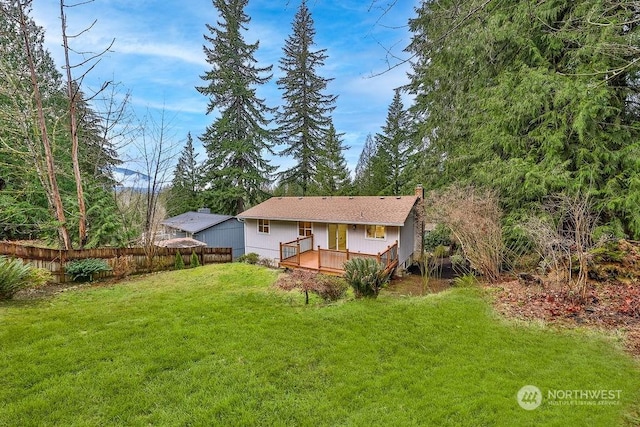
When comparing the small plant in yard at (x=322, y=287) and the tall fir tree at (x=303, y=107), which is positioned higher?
the tall fir tree at (x=303, y=107)

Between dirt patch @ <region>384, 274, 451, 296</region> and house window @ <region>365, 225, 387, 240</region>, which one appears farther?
house window @ <region>365, 225, 387, 240</region>

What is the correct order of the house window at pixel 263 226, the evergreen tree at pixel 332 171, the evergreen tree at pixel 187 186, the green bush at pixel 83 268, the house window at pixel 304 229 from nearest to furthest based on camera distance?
the green bush at pixel 83 268 < the house window at pixel 304 229 < the house window at pixel 263 226 < the evergreen tree at pixel 332 171 < the evergreen tree at pixel 187 186

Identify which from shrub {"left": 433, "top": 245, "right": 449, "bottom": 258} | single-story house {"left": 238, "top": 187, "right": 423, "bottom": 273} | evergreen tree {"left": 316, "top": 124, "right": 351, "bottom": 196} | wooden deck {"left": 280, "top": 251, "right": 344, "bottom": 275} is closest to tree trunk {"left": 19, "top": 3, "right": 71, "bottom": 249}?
single-story house {"left": 238, "top": 187, "right": 423, "bottom": 273}

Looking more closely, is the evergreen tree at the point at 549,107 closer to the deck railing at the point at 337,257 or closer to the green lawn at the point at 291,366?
the deck railing at the point at 337,257

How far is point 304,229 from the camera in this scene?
15.0m

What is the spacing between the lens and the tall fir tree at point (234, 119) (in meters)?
20.6

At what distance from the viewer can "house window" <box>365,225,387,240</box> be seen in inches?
516

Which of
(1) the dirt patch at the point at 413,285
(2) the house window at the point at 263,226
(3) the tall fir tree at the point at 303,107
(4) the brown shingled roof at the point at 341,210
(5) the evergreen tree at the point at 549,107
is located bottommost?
(1) the dirt patch at the point at 413,285

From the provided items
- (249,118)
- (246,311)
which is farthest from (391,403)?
(249,118)

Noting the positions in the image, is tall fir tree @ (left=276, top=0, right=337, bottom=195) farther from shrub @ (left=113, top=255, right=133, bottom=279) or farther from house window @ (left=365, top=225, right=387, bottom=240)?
shrub @ (left=113, top=255, right=133, bottom=279)

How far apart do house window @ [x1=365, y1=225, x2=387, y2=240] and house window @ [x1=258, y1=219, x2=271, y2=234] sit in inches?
225

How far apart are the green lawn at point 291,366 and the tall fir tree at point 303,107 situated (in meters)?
19.9

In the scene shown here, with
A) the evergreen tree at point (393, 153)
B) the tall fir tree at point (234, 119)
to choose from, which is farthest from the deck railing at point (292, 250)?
the evergreen tree at point (393, 153)

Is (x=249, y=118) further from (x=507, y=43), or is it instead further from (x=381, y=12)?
(x=381, y=12)
